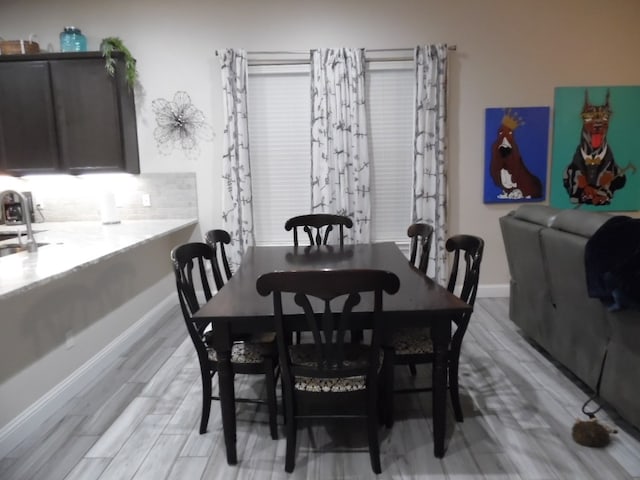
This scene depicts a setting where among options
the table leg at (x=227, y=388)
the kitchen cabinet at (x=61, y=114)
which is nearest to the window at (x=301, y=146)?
the kitchen cabinet at (x=61, y=114)

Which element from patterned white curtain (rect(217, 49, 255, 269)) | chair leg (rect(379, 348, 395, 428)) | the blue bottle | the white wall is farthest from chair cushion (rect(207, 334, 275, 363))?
the blue bottle

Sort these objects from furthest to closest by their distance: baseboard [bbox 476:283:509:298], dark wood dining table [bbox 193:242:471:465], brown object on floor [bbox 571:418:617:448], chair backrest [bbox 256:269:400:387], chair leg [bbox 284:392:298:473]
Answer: baseboard [bbox 476:283:509:298]
brown object on floor [bbox 571:418:617:448]
chair leg [bbox 284:392:298:473]
dark wood dining table [bbox 193:242:471:465]
chair backrest [bbox 256:269:400:387]

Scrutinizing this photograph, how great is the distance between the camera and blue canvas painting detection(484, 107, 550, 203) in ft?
13.2

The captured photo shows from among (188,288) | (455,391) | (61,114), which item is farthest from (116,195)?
(455,391)

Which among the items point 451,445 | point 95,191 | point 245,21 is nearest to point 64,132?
point 95,191

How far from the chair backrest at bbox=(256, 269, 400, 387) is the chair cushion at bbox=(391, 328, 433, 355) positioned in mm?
334

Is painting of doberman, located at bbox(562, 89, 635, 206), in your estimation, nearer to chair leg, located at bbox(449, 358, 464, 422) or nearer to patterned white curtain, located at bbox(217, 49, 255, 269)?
chair leg, located at bbox(449, 358, 464, 422)

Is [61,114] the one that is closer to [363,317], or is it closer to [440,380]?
[363,317]

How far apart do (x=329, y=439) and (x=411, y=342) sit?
646mm

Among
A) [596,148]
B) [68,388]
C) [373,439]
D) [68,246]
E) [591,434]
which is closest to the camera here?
[373,439]

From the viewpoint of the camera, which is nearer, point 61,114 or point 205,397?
point 205,397

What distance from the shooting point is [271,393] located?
207cm

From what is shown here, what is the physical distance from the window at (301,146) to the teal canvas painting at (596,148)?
1.47 meters

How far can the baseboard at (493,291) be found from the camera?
170 inches
